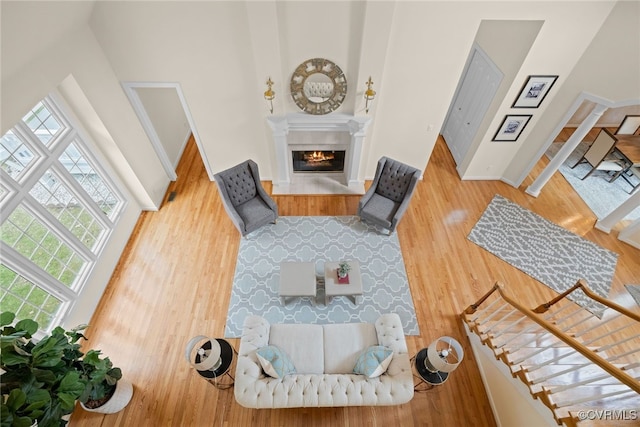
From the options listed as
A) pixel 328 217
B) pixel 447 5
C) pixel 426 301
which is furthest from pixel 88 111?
pixel 426 301

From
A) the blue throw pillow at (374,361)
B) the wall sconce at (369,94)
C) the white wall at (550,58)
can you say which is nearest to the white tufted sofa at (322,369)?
the blue throw pillow at (374,361)

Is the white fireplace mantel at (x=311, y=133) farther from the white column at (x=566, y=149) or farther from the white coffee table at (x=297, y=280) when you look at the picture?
the white column at (x=566, y=149)

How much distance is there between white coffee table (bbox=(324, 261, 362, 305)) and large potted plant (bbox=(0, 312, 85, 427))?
2672 millimetres

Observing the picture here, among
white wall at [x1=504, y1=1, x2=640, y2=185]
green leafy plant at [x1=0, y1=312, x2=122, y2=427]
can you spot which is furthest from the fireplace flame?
green leafy plant at [x1=0, y1=312, x2=122, y2=427]

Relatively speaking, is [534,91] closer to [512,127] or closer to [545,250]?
[512,127]

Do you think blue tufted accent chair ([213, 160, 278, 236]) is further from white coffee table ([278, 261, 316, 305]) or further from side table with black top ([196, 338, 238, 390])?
side table with black top ([196, 338, 238, 390])

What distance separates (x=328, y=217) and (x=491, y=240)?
2796 mm

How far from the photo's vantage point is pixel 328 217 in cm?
550

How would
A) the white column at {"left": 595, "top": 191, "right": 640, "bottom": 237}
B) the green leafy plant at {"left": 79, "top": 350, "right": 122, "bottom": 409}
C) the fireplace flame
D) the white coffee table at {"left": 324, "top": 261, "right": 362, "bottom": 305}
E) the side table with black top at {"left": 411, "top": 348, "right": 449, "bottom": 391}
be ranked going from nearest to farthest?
the green leafy plant at {"left": 79, "top": 350, "right": 122, "bottom": 409} → the side table with black top at {"left": 411, "top": 348, "right": 449, "bottom": 391} → the white coffee table at {"left": 324, "top": 261, "right": 362, "bottom": 305} → the white column at {"left": 595, "top": 191, "right": 640, "bottom": 237} → the fireplace flame

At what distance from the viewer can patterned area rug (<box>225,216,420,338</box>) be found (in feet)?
14.1

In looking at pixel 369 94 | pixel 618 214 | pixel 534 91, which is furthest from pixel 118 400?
pixel 618 214

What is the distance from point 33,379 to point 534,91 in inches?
268

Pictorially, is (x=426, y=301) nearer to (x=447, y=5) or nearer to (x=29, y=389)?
(x=447, y=5)

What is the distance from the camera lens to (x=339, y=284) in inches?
164
